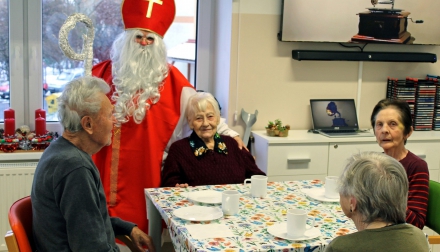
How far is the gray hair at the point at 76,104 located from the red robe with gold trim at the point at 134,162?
3.21 feet

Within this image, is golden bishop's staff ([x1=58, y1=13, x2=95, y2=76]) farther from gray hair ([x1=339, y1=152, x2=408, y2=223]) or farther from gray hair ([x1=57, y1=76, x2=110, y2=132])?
gray hair ([x1=339, y1=152, x2=408, y2=223])

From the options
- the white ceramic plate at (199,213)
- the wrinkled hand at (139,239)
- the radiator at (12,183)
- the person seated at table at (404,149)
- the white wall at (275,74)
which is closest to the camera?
the white ceramic plate at (199,213)

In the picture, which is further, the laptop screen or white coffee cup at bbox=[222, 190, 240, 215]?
the laptop screen

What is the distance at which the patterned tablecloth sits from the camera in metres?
1.90

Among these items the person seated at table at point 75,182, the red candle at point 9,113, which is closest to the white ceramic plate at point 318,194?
the person seated at table at point 75,182

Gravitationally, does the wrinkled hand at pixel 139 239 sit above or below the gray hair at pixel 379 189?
below

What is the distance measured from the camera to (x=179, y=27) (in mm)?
4004

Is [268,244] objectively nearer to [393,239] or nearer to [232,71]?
[393,239]

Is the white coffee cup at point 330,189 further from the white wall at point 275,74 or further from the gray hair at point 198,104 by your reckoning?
the white wall at point 275,74

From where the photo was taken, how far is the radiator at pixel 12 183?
10.9 feet

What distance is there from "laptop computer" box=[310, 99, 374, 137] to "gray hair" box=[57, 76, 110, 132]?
2.24 m

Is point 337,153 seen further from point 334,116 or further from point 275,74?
point 275,74

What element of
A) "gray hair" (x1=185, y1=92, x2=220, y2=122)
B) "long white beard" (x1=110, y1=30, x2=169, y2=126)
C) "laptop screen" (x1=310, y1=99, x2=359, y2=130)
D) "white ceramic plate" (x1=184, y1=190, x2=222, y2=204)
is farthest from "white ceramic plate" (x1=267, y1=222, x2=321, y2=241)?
"laptop screen" (x1=310, y1=99, x2=359, y2=130)

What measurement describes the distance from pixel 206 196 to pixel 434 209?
996 millimetres
